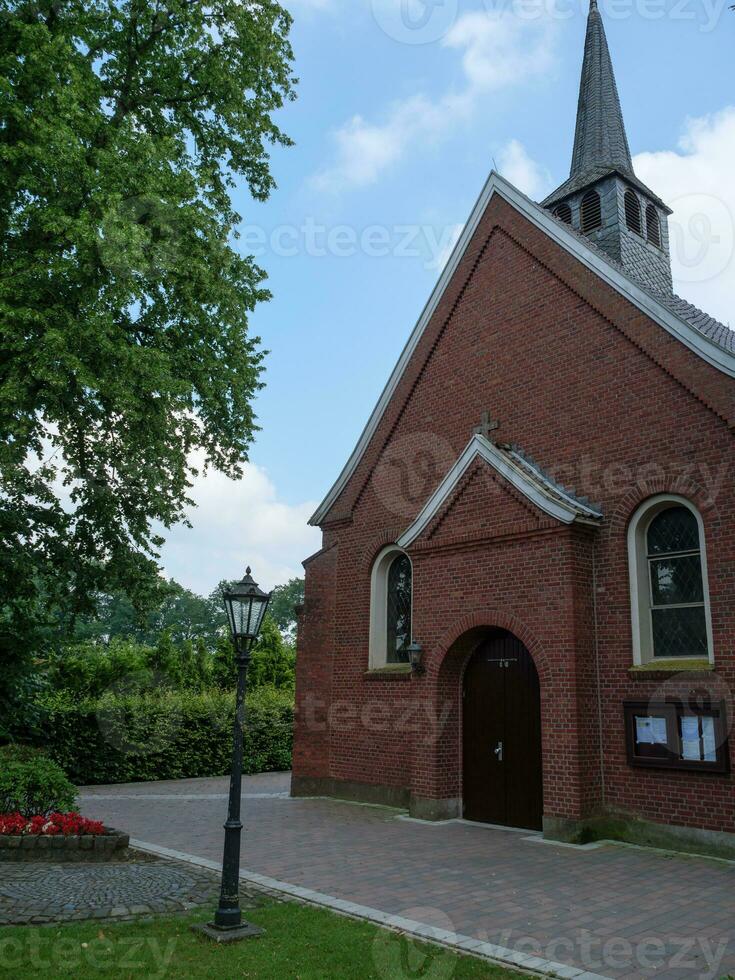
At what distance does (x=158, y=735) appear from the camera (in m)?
17.6

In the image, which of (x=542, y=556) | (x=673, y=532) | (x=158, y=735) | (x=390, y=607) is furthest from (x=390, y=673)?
(x=158, y=735)

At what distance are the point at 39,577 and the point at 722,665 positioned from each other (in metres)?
10.7

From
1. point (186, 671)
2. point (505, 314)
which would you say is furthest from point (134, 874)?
point (186, 671)

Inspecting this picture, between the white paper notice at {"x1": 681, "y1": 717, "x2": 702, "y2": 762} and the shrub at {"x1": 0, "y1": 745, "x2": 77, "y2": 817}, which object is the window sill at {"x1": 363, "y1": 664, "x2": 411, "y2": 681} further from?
the shrub at {"x1": 0, "y1": 745, "x2": 77, "y2": 817}

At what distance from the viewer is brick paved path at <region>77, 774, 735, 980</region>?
577 centimetres

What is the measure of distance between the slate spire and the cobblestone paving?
14.5 m

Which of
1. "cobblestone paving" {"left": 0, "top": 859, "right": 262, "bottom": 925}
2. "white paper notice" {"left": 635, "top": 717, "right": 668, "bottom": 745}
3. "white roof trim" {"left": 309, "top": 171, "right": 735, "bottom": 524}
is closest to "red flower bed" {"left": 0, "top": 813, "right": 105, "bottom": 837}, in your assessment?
"cobblestone paving" {"left": 0, "top": 859, "right": 262, "bottom": 925}

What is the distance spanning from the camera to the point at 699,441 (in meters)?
10.2

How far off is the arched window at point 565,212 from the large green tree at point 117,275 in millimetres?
6158

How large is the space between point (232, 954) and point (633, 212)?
15.0 m

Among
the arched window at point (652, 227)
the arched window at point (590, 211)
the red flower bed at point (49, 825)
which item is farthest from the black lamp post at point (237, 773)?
the arched window at point (652, 227)

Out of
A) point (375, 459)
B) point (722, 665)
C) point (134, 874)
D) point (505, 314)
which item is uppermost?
point (505, 314)

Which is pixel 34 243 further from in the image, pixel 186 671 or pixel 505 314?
pixel 186 671

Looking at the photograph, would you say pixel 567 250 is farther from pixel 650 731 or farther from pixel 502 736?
pixel 502 736
